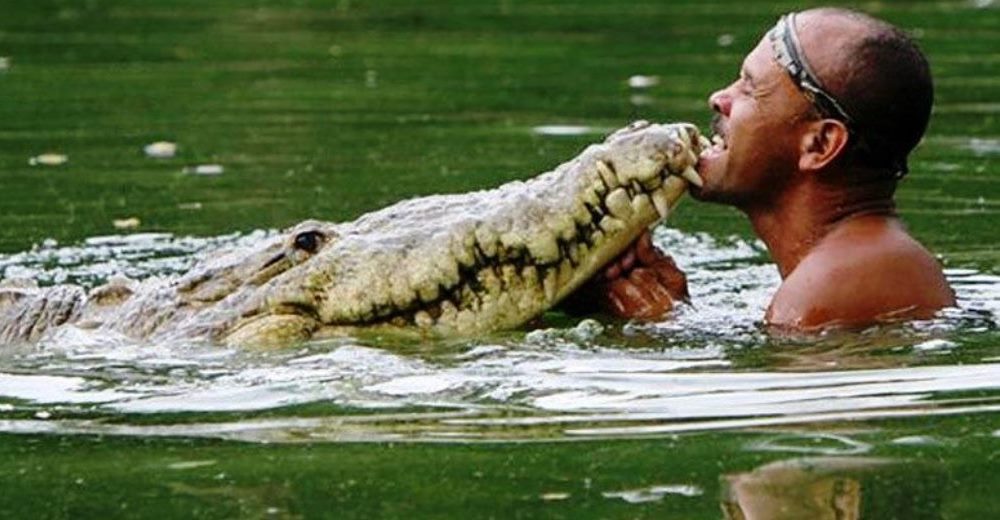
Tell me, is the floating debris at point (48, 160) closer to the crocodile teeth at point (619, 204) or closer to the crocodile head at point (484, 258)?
the crocodile head at point (484, 258)

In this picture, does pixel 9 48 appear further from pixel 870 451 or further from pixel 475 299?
pixel 870 451

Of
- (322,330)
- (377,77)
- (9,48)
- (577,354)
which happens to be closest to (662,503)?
(577,354)

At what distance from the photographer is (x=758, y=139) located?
8.67 metres

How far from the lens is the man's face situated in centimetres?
864

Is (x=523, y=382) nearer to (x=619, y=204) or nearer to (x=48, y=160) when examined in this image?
(x=619, y=204)

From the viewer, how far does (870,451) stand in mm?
6562

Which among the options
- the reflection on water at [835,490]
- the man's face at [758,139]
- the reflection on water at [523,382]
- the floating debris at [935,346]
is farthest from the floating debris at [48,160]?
the reflection on water at [835,490]

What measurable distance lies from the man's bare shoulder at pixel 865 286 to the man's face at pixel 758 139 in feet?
1.25

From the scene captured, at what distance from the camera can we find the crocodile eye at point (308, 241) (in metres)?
8.48

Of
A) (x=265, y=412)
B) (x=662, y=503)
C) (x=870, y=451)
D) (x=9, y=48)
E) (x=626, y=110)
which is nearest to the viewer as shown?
(x=662, y=503)

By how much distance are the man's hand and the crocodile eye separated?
2.85 ft

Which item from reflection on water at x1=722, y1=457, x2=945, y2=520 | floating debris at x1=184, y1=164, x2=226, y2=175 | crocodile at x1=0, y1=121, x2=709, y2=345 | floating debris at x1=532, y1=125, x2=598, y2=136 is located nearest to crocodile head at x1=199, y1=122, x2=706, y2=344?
crocodile at x1=0, y1=121, x2=709, y2=345

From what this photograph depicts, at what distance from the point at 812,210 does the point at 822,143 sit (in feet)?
0.83

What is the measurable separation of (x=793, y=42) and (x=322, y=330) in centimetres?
181
